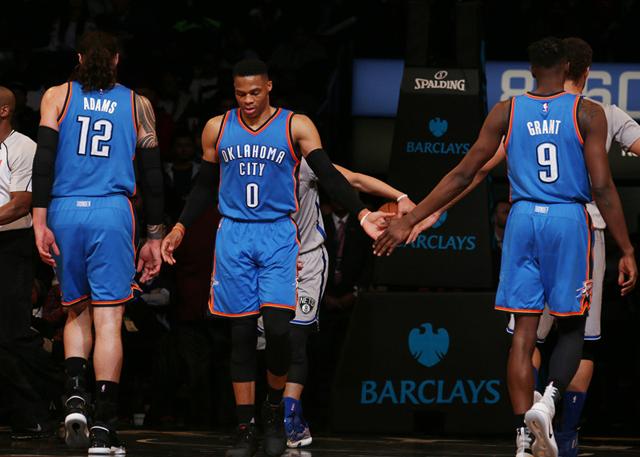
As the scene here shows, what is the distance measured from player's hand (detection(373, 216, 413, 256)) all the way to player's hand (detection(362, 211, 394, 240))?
0.04 m

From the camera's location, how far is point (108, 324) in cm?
638

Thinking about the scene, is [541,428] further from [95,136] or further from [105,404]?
[95,136]

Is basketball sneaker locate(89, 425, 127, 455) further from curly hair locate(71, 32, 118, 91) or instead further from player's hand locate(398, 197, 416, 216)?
player's hand locate(398, 197, 416, 216)

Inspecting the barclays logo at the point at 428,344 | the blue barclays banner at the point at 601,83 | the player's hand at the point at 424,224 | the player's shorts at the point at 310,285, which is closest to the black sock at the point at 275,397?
the player's shorts at the point at 310,285

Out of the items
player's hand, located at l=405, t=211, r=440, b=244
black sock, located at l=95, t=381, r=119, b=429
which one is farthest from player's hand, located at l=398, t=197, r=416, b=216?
black sock, located at l=95, t=381, r=119, b=429

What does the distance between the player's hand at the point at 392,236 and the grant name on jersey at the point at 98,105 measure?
1539mm

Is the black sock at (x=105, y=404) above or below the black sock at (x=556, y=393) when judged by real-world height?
below

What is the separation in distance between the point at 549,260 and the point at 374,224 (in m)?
0.97

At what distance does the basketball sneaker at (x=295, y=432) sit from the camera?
7.49m

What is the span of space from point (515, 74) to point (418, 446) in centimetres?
487

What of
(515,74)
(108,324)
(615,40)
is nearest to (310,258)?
(108,324)

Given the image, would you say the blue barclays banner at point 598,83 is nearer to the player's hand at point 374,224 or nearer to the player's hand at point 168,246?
the player's hand at point 374,224

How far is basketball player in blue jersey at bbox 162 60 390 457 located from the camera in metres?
6.64

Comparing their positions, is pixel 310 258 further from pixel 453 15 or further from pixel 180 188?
pixel 180 188
